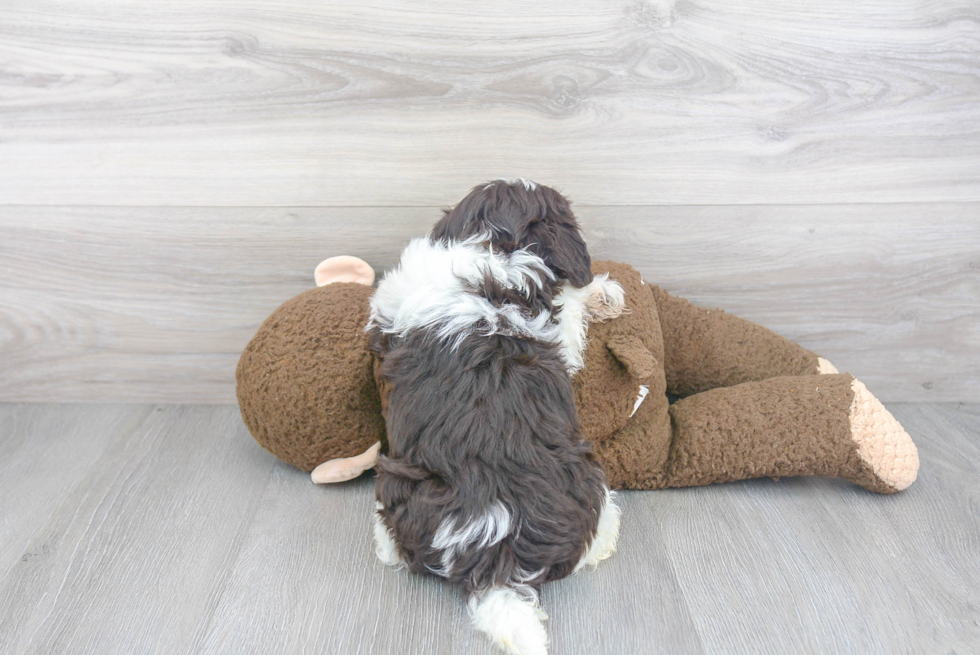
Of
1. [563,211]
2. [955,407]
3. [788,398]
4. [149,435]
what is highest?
[563,211]

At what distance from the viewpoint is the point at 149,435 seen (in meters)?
1.26

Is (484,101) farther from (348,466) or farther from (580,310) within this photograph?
(348,466)

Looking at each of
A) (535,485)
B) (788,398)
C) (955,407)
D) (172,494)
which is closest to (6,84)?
(172,494)

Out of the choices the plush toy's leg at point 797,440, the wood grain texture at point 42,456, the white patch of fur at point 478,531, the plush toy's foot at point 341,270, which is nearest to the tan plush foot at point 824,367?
the plush toy's leg at point 797,440

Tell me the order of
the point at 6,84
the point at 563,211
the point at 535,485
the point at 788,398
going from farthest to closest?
1. the point at 6,84
2. the point at 788,398
3. the point at 563,211
4. the point at 535,485

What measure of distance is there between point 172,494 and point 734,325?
1.00 metres

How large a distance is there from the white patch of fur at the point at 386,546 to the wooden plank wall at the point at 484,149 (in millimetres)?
539

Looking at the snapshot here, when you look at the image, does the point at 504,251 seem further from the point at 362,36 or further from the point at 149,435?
the point at 149,435

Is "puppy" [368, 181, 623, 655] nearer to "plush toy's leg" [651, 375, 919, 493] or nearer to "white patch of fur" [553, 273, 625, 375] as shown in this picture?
"white patch of fur" [553, 273, 625, 375]

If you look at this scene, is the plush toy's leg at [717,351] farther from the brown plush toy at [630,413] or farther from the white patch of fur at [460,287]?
the white patch of fur at [460,287]

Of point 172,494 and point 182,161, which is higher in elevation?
point 182,161

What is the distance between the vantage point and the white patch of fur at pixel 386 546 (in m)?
0.88

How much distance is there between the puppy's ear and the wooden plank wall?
0.32m

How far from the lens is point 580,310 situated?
0.94 metres
